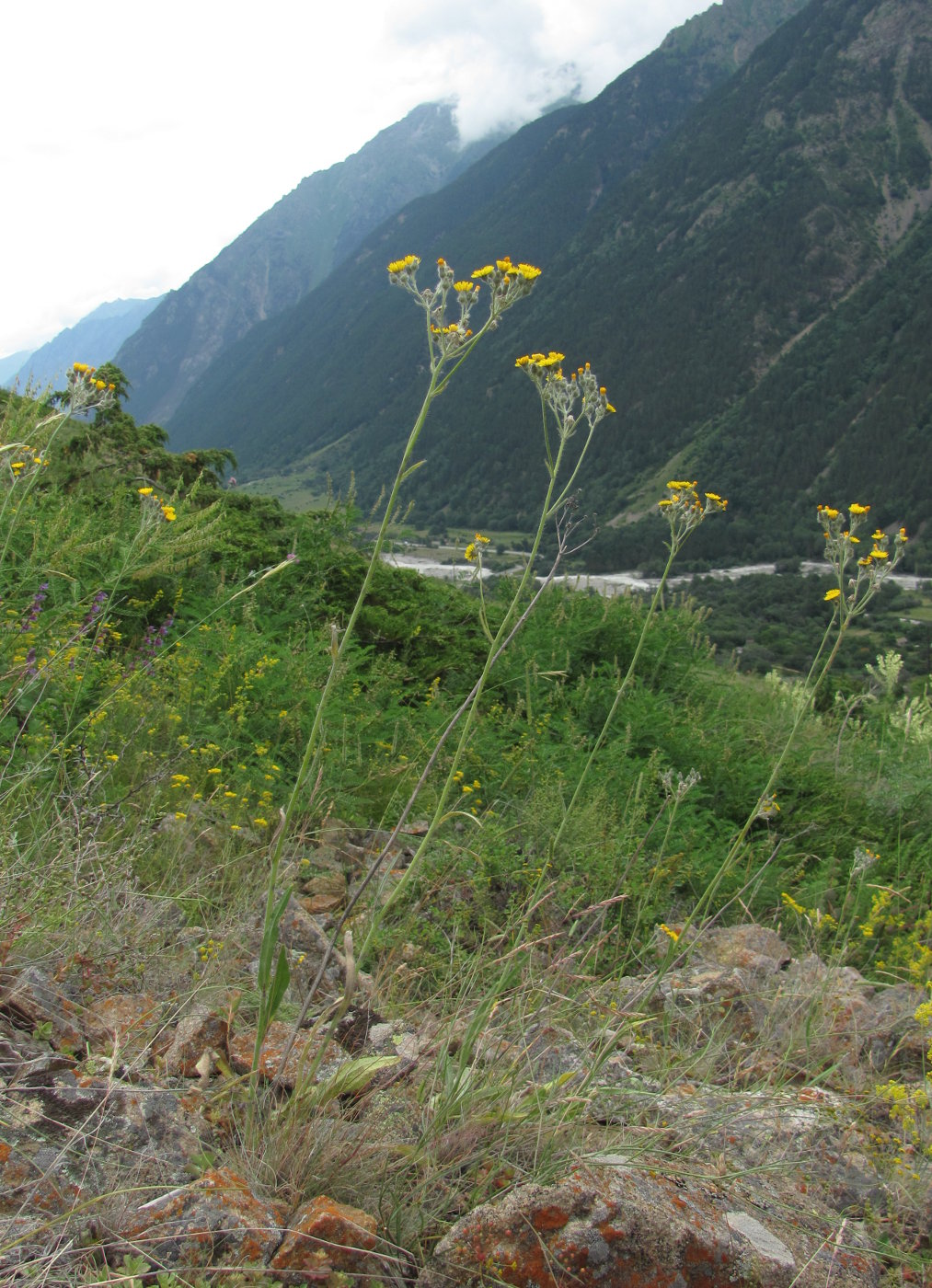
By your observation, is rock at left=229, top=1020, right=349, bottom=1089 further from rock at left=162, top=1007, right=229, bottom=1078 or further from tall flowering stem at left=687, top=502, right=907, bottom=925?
tall flowering stem at left=687, top=502, right=907, bottom=925

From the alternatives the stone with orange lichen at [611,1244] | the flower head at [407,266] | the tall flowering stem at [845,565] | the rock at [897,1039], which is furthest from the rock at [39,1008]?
the rock at [897,1039]

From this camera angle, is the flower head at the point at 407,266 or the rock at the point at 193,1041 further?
the flower head at the point at 407,266

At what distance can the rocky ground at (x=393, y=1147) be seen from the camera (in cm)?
134

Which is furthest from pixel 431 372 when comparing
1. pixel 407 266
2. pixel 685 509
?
pixel 685 509

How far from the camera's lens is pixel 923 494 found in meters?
93.9

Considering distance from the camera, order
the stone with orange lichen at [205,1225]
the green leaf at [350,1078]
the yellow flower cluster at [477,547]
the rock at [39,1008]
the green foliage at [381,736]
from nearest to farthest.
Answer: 1. the stone with orange lichen at [205,1225]
2. the green leaf at [350,1078]
3. the rock at [39,1008]
4. the yellow flower cluster at [477,547]
5. the green foliage at [381,736]

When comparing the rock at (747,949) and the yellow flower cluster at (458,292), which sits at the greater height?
the yellow flower cluster at (458,292)

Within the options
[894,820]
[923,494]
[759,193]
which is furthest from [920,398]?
[894,820]

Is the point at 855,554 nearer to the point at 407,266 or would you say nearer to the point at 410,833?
the point at 407,266

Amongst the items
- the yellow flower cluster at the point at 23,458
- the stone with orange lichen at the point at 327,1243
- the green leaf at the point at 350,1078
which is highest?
the yellow flower cluster at the point at 23,458

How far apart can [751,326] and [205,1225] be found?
156 m

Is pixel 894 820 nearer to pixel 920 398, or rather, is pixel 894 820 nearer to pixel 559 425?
pixel 559 425

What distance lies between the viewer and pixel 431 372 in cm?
171

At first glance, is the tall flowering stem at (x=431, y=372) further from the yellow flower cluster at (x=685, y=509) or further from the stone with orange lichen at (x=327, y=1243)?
the yellow flower cluster at (x=685, y=509)
